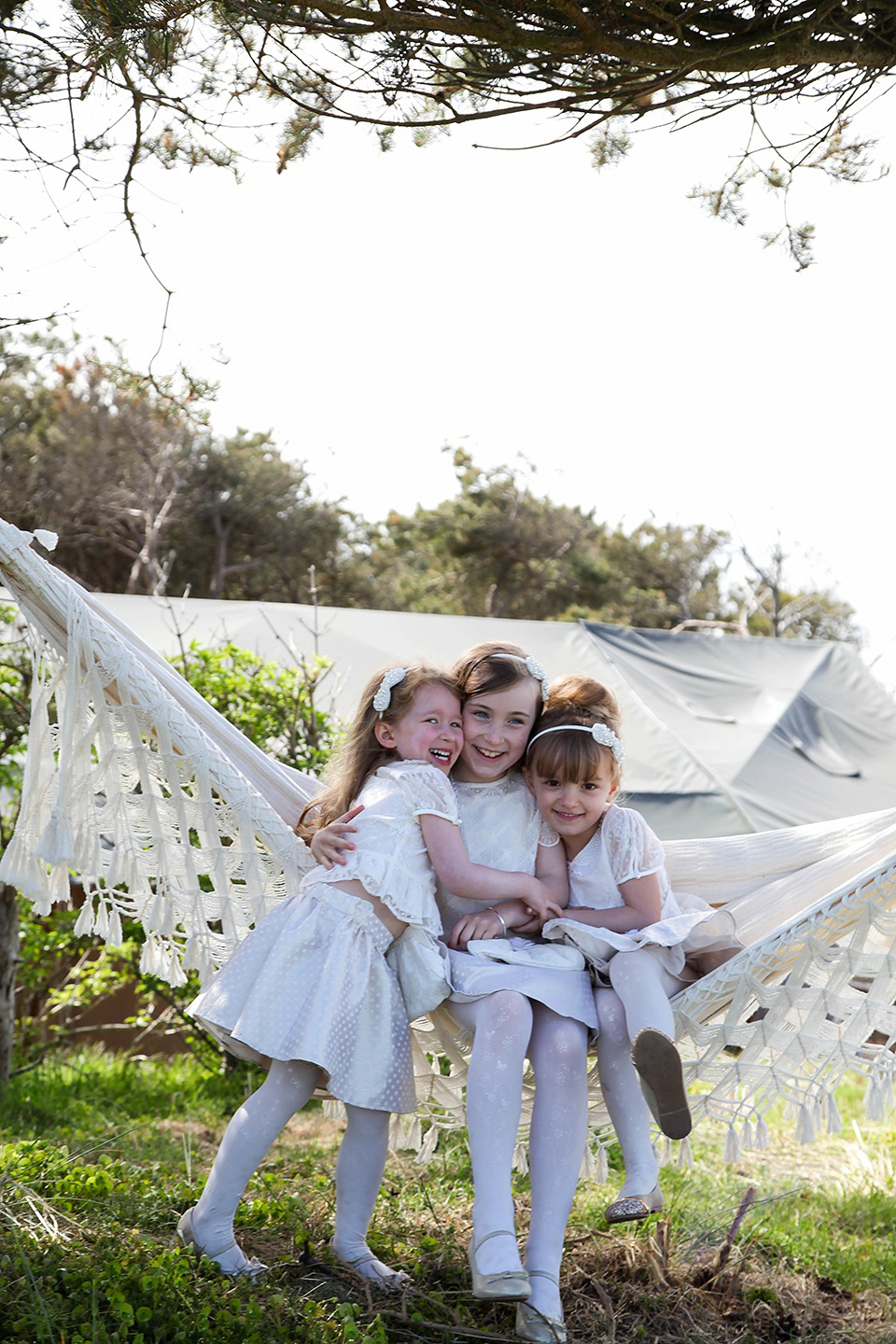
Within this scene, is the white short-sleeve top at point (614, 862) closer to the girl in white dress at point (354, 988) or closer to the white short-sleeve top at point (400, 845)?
the girl in white dress at point (354, 988)

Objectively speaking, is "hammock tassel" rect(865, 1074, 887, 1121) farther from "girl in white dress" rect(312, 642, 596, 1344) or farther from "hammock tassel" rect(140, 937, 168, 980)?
"hammock tassel" rect(140, 937, 168, 980)

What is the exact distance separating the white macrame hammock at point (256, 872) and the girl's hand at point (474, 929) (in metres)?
0.18

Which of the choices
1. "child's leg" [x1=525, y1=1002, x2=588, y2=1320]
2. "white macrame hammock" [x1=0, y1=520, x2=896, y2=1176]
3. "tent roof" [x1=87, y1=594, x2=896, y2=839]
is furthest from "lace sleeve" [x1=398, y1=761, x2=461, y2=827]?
"tent roof" [x1=87, y1=594, x2=896, y2=839]

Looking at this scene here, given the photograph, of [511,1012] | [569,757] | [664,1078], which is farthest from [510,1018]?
[569,757]

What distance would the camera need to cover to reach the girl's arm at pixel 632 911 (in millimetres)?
1862

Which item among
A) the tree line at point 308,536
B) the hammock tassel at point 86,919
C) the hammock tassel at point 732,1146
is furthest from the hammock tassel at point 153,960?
the tree line at point 308,536

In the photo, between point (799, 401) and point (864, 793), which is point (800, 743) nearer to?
point (864, 793)

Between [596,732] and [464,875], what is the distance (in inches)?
12.8

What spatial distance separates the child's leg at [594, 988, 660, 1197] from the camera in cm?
168

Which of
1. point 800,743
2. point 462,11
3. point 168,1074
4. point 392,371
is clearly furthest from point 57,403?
point 462,11

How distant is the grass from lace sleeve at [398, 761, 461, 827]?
70 centimetres

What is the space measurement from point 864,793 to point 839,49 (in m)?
4.46

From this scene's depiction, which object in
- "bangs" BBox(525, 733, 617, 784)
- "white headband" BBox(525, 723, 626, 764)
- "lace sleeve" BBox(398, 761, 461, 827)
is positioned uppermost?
"white headband" BBox(525, 723, 626, 764)

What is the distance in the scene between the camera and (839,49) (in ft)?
6.56
